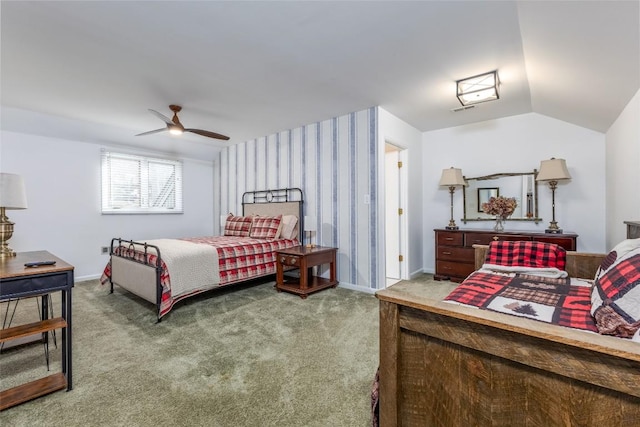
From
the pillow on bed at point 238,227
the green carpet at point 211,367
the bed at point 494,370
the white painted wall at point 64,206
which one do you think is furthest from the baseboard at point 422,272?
the white painted wall at point 64,206

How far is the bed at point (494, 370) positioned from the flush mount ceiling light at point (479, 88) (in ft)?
8.54

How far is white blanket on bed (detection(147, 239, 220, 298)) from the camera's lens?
2855 millimetres

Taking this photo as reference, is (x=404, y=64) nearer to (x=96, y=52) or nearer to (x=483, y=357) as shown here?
(x=483, y=357)

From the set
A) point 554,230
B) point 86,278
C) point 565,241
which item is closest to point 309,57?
Result: point 565,241

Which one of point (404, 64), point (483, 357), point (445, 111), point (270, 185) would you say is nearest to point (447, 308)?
point (483, 357)

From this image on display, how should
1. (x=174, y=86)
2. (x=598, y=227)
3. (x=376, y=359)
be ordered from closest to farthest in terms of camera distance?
(x=376, y=359)
(x=174, y=86)
(x=598, y=227)

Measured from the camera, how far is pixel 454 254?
4055 millimetres

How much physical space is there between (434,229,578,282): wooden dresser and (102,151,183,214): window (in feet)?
15.7

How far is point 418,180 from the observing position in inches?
184

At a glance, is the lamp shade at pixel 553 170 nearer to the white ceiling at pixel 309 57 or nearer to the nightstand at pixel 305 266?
the white ceiling at pixel 309 57

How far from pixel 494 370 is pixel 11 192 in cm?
317

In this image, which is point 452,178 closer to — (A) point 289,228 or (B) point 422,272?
(B) point 422,272

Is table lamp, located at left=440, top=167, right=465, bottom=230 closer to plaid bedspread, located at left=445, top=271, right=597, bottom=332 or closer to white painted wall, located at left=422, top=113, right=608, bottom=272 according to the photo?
white painted wall, located at left=422, top=113, right=608, bottom=272

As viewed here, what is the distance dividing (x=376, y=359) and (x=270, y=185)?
11.7 feet
